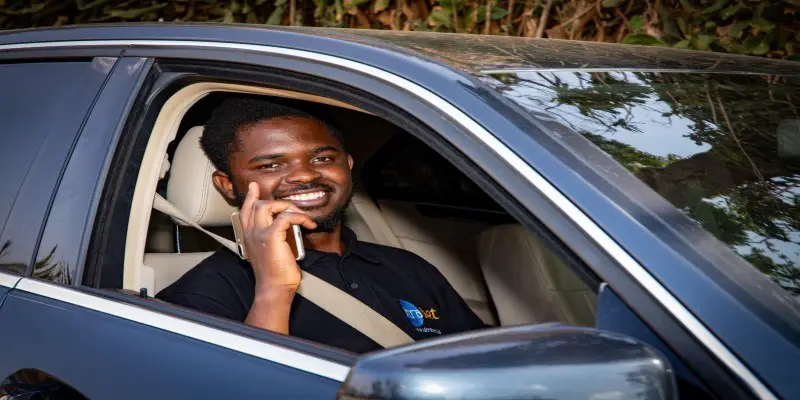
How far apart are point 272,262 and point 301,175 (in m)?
0.36

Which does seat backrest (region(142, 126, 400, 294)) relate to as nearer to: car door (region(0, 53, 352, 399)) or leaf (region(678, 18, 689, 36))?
car door (region(0, 53, 352, 399))

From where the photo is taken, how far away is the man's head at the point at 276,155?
246 cm

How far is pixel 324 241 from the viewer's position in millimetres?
2633

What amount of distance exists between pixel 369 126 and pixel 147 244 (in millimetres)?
789

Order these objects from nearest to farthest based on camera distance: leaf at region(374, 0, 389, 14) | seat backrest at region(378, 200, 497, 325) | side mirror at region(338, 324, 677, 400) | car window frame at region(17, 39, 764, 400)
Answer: side mirror at region(338, 324, 677, 400) → car window frame at region(17, 39, 764, 400) → seat backrest at region(378, 200, 497, 325) → leaf at region(374, 0, 389, 14)

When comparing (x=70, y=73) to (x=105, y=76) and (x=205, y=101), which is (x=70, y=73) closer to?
(x=105, y=76)

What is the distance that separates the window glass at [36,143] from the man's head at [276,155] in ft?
1.31

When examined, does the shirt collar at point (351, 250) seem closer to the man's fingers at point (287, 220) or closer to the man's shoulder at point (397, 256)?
the man's shoulder at point (397, 256)

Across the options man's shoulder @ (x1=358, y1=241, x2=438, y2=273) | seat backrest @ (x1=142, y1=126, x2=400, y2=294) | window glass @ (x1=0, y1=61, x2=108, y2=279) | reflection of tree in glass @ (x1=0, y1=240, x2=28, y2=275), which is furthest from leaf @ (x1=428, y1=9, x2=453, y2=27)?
reflection of tree in glass @ (x1=0, y1=240, x2=28, y2=275)

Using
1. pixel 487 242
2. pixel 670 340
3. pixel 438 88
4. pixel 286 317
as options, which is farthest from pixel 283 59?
pixel 487 242

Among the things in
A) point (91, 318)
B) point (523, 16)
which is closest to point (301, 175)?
point (91, 318)

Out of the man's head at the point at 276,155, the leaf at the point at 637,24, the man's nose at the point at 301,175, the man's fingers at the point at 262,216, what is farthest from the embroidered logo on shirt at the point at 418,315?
the leaf at the point at 637,24

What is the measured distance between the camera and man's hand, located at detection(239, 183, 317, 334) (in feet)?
6.88

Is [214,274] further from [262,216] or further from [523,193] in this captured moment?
[523,193]
